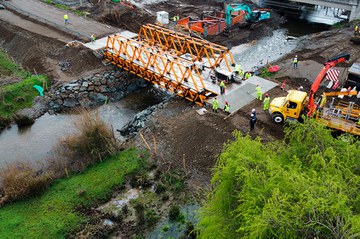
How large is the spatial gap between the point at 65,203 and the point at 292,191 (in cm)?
1391

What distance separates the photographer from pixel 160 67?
96.5 ft

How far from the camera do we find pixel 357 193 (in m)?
9.18

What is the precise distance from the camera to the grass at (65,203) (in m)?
17.4

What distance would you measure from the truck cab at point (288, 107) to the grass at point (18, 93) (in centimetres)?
2036

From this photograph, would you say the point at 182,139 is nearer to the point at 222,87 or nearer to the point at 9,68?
the point at 222,87

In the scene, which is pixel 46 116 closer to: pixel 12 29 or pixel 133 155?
pixel 133 155

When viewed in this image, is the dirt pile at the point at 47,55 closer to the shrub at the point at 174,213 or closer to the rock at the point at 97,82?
the rock at the point at 97,82

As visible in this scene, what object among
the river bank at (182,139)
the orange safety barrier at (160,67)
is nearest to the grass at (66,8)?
the orange safety barrier at (160,67)

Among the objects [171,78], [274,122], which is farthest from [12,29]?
[274,122]

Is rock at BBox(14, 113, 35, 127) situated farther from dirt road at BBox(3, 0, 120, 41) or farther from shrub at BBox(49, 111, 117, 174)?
dirt road at BBox(3, 0, 120, 41)

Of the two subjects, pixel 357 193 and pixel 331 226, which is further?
pixel 357 193

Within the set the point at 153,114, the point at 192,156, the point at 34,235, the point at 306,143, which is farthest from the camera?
the point at 153,114

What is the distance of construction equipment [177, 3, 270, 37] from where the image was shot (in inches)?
1550

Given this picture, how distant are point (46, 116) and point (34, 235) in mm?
13743
